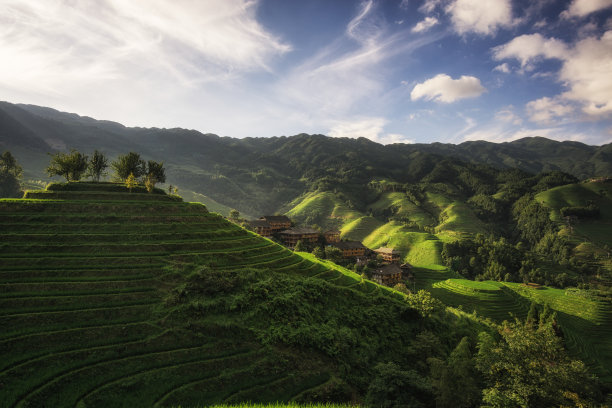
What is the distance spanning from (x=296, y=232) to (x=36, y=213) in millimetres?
69362

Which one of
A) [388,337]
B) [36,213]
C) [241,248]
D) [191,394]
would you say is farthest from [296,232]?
[191,394]

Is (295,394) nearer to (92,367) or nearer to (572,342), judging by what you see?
(92,367)

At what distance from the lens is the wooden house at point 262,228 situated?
97438mm

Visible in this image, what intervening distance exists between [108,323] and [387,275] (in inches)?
2941

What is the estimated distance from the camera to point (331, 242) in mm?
106625

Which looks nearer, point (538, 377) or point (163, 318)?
point (538, 377)

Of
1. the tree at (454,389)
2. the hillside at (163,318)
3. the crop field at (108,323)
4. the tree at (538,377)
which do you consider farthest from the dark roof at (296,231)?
the tree at (538,377)

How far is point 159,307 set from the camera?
91.4 ft

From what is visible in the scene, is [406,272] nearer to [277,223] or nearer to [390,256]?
[390,256]

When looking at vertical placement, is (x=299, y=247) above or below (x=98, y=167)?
below

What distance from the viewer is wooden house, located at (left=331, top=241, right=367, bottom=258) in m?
100

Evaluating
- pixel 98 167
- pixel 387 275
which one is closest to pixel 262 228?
pixel 387 275

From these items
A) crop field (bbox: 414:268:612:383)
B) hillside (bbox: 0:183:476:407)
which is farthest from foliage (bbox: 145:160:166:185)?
crop field (bbox: 414:268:612:383)

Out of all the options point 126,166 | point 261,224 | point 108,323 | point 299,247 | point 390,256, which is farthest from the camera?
point 390,256
